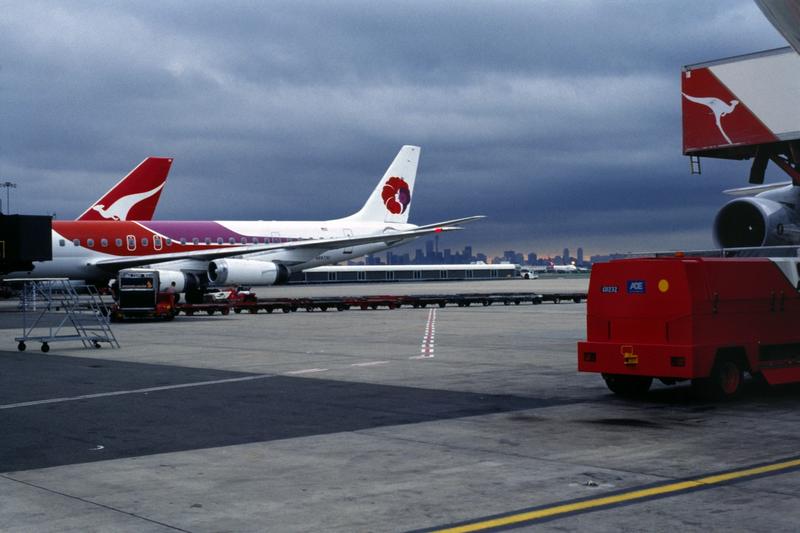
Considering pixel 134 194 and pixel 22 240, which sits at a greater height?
pixel 134 194

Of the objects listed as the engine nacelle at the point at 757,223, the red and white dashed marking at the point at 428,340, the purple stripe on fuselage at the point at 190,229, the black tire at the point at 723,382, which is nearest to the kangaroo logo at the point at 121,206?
the purple stripe on fuselage at the point at 190,229

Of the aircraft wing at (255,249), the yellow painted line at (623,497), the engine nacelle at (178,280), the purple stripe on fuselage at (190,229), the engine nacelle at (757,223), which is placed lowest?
the yellow painted line at (623,497)

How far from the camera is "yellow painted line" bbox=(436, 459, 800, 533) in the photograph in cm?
737

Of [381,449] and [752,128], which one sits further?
[752,128]

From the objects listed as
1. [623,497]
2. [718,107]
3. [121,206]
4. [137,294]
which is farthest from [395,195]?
[623,497]

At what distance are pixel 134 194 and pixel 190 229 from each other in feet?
31.9

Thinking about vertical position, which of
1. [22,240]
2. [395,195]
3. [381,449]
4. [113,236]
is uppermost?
[395,195]

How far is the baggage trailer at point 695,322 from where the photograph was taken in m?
13.8

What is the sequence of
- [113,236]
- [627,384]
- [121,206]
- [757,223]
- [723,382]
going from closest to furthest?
[723,382], [627,384], [757,223], [113,236], [121,206]

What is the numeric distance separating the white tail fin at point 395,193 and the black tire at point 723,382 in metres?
42.6

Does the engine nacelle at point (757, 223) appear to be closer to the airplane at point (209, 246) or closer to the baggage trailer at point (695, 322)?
the baggage trailer at point (695, 322)

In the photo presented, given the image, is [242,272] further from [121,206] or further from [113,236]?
[121,206]

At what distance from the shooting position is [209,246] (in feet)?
160

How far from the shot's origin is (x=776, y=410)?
528 inches
